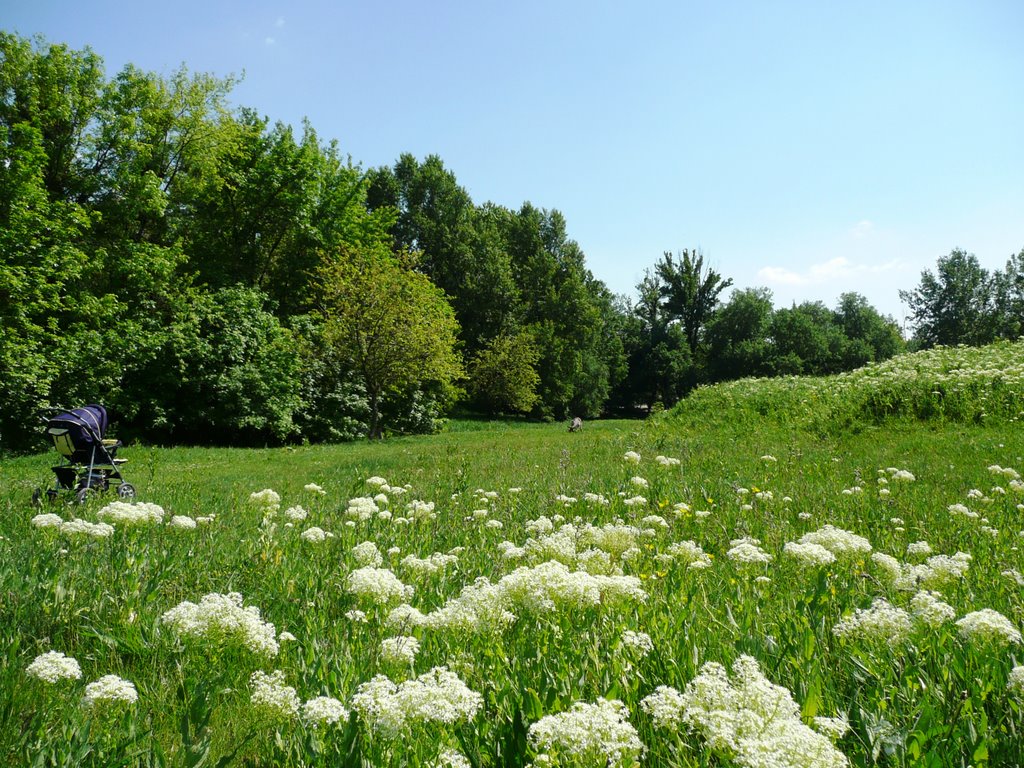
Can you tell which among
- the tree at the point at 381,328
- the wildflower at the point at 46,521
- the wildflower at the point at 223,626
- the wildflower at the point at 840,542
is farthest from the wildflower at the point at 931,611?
the tree at the point at 381,328

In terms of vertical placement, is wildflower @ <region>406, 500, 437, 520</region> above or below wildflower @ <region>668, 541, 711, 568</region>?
below

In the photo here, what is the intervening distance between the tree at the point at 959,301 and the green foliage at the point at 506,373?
2234 inches

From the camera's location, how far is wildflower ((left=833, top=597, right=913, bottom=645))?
2492 mm

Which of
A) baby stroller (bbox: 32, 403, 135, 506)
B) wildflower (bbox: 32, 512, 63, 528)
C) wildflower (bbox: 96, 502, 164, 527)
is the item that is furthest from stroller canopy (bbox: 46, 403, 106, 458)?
wildflower (bbox: 96, 502, 164, 527)

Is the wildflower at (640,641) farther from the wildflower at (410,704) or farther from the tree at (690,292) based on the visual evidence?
the tree at (690,292)

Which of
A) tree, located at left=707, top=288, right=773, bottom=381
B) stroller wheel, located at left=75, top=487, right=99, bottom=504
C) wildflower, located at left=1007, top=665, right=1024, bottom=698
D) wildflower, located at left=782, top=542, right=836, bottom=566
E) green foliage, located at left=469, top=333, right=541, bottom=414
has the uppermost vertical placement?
tree, located at left=707, top=288, right=773, bottom=381

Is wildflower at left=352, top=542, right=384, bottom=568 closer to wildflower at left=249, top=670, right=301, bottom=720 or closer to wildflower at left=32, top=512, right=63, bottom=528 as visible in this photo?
wildflower at left=249, top=670, right=301, bottom=720

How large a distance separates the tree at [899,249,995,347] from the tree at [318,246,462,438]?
231ft

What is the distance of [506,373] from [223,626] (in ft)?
142

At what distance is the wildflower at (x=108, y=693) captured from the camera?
212cm

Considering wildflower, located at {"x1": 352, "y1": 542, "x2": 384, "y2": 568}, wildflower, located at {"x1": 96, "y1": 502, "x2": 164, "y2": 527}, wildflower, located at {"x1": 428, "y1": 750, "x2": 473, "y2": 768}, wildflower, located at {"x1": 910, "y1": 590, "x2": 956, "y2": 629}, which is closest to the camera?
wildflower, located at {"x1": 428, "y1": 750, "x2": 473, "y2": 768}

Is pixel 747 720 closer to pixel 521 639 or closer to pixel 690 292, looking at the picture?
pixel 521 639

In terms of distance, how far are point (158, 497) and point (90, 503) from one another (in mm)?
1147

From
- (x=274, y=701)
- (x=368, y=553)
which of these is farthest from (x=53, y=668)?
(x=368, y=553)
